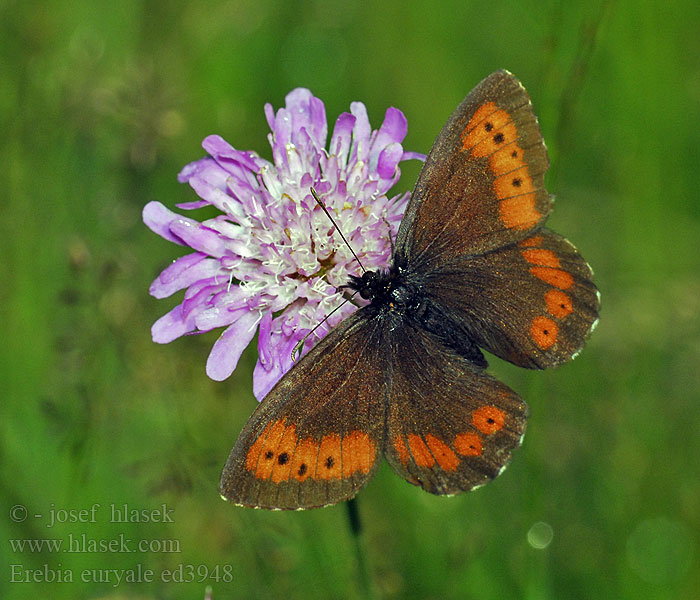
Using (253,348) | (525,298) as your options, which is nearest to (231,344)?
(525,298)

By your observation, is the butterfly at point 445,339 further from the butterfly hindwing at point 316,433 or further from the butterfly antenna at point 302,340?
the butterfly antenna at point 302,340

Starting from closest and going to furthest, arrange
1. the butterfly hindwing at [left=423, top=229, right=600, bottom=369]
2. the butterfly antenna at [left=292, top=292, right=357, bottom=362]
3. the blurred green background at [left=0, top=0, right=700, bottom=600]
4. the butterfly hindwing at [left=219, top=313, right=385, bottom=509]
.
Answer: the butterfly hindwing at [left=219, top=313, right=385, bottom=509] → the butterfly hindwing at [left=423, top=229, right=600, bottom=369] → the butterfly antenna at [left=292, top=292, right=357, bottom=362] → the blurred green background at [left=0, top=0, right=700, bottom=600]

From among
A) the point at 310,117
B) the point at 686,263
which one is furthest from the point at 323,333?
the point at 686,263

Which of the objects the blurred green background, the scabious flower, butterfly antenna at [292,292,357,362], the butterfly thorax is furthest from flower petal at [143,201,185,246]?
the butterfly thorax

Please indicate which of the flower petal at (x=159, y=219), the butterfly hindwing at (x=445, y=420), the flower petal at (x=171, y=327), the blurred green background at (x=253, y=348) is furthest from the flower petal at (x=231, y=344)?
the blurred green background at (x=253, y=348)

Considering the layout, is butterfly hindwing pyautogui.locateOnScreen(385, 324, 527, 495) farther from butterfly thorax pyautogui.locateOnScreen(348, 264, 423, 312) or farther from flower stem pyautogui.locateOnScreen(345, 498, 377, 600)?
flower stem pyautogui.locateOnScreen(345, 498, 377, 600)

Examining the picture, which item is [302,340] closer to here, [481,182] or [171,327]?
[171,327]

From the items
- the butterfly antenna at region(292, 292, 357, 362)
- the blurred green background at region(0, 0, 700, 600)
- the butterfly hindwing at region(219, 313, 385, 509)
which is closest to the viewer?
the butterfly hindwing at region(219, 313, 385, 509)

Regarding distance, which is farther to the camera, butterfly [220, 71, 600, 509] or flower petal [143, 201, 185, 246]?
flower petal [143, 201, 185, 246]
